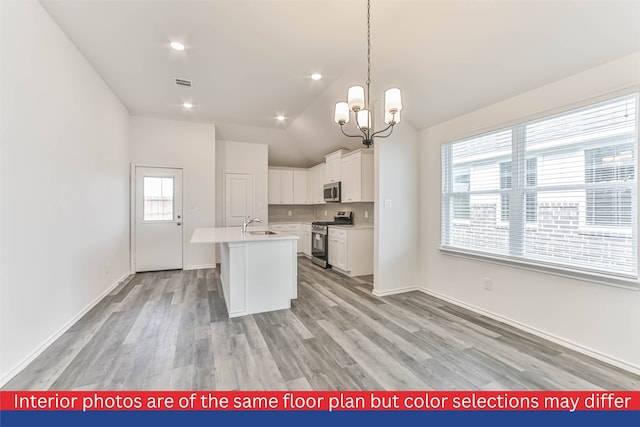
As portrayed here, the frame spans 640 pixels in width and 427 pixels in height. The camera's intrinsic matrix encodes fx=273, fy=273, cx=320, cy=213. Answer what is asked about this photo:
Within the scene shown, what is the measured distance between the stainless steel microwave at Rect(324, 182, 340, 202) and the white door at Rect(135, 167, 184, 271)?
9.69 ft

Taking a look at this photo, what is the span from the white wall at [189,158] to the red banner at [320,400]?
12.3ft

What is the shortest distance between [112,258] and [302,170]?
459cm

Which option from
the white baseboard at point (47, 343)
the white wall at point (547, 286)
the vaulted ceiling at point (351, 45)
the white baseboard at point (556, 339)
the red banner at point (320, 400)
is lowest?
the red banner at point (320, 400)

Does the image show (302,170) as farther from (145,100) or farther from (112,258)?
(112,258)

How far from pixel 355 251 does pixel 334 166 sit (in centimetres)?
192

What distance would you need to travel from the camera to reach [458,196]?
349cm

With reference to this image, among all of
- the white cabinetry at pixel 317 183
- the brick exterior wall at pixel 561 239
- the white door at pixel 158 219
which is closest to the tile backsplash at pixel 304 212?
the white cabinetry at pixel 317 183

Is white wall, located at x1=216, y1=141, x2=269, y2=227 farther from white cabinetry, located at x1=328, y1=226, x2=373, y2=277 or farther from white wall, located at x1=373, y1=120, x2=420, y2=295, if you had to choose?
white wall, located at x1=373, y1=120, x2=420, y2=295

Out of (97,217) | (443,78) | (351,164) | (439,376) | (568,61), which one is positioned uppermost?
(443,78)

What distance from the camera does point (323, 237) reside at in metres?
5.59

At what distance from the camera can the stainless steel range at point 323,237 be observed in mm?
5506

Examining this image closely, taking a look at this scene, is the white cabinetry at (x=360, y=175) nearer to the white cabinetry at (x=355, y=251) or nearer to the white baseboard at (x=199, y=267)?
the white cabinetry at (x=355, y=251)

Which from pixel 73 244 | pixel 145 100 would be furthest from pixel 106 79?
pixel 73 244

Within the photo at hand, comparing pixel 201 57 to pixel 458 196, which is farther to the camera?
pixel 458 196
